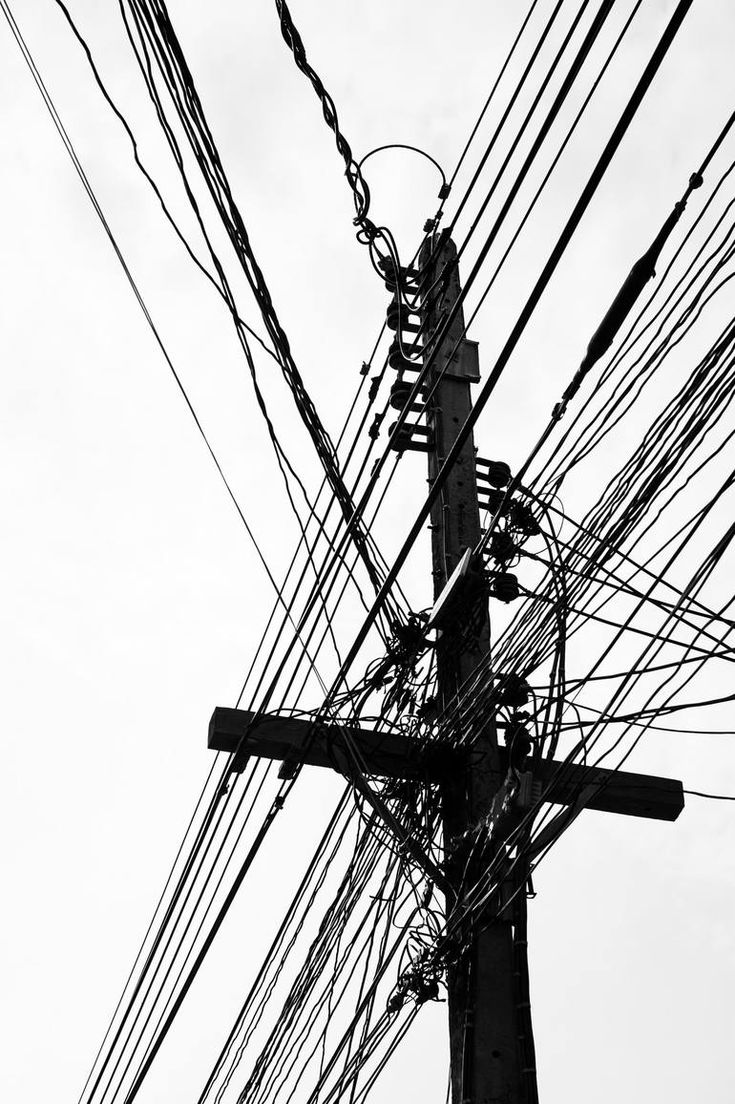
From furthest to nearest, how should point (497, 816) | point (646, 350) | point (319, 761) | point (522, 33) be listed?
point (319, 761), point (497, 816), point (646, 350), point (522, 33)

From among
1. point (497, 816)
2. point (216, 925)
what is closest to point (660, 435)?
point (497, 816)

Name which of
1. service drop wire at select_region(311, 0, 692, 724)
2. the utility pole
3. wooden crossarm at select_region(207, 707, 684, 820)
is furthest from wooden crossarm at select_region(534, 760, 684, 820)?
service drop wire at select_region(311, 0, 692, 724)

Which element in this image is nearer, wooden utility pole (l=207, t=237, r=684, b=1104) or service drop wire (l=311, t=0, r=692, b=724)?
service drop wire (l=311, t=0, r=692, b=724)

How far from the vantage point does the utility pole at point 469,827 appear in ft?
14.0

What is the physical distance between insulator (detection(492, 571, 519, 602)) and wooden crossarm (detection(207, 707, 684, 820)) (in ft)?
2.45

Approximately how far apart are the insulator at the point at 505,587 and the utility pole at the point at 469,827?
148 millimetres

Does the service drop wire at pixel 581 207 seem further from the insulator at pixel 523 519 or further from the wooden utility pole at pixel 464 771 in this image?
the insulator at pixel 523 519

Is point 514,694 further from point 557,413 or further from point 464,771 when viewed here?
point 557,413

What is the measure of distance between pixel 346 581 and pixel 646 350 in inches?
76.4

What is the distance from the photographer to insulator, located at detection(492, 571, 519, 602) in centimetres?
525

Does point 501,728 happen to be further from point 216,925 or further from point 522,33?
point 522,33

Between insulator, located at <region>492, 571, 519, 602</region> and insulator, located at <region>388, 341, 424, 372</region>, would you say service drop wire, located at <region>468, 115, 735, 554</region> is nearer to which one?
insulator, located at <region>492, 571, 519, 602</region>

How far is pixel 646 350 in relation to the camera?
4.12m

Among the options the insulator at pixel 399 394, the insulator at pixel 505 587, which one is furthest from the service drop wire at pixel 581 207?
the insulator at pixel 399 394
